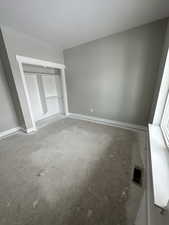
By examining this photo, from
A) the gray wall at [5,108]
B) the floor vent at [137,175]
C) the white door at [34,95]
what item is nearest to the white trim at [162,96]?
the floor vent at [137,175]

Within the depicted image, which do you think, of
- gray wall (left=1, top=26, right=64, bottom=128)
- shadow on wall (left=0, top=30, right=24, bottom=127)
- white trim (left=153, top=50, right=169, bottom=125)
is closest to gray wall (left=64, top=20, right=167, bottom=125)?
white trim (left=153, top=50, right=169, bottom=125)

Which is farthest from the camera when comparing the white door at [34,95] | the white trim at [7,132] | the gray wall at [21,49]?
the white door at [34,95]

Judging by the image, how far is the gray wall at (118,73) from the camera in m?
2.17

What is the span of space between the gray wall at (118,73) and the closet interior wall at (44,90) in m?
0.75

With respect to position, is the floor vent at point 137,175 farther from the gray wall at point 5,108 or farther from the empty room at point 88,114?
the gray wall at point 5,108

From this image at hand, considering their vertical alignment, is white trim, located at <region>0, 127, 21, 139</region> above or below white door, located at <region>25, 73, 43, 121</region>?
below

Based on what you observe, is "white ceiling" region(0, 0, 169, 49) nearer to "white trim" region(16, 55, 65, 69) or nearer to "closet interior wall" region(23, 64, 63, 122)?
"white trim" region(16, 55, 65, 69)

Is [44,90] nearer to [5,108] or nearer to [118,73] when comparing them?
→ [5,108]

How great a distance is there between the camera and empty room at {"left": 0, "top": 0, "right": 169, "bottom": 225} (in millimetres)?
1023

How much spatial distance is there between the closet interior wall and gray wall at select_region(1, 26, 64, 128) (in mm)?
647

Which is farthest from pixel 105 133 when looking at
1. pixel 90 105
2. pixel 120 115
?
pixel 90 105

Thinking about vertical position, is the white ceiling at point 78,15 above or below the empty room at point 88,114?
above

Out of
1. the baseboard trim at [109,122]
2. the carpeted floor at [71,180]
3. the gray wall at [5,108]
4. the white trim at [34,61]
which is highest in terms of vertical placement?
the white trim at [34,61]

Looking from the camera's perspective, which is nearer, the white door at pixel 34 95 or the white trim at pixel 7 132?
the white trim at pixel 7 132
